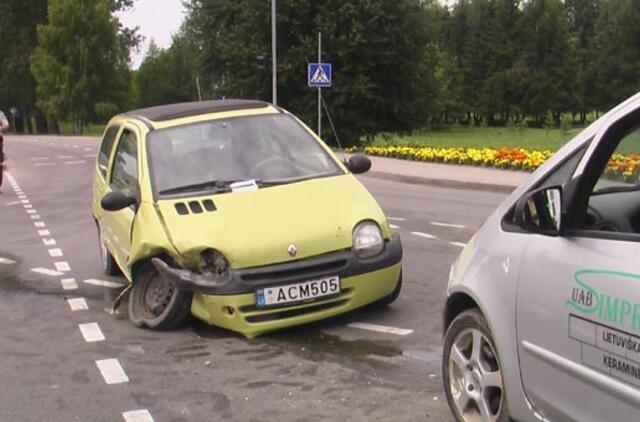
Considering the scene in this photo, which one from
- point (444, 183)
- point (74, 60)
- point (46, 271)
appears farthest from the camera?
point (74, 60)

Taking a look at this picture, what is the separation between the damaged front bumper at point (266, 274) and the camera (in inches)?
227

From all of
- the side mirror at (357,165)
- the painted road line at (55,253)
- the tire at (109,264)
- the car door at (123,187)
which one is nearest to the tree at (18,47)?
the painted road line at (55,253)

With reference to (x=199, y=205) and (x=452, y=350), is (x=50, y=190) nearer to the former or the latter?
(x=199, y=205)

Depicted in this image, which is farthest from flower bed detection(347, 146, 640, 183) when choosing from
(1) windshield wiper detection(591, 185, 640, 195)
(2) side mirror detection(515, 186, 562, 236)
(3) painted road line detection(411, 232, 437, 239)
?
(2) side mirror detection(515, 186, 562, 236)

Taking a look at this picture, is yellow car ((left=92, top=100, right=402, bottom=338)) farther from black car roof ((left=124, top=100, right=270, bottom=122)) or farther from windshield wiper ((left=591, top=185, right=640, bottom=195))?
windshield wiper ((left=591, top=185, right=640, bottom=195))

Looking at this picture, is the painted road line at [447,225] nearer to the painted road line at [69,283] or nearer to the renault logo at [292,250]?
the painted road line at [69,283]

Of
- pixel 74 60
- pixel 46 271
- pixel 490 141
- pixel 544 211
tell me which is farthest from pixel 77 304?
pixel 74 60

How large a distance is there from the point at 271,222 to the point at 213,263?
0.51 m

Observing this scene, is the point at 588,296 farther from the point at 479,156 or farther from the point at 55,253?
the point at 479,156

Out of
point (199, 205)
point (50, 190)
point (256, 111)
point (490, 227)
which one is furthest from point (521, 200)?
point (50, 190)

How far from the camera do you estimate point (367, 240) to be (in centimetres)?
615

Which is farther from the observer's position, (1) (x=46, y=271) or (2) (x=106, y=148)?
(1) (x=46, y=271)

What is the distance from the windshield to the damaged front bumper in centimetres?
88

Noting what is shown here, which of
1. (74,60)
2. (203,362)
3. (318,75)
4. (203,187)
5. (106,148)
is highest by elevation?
(74,60)
